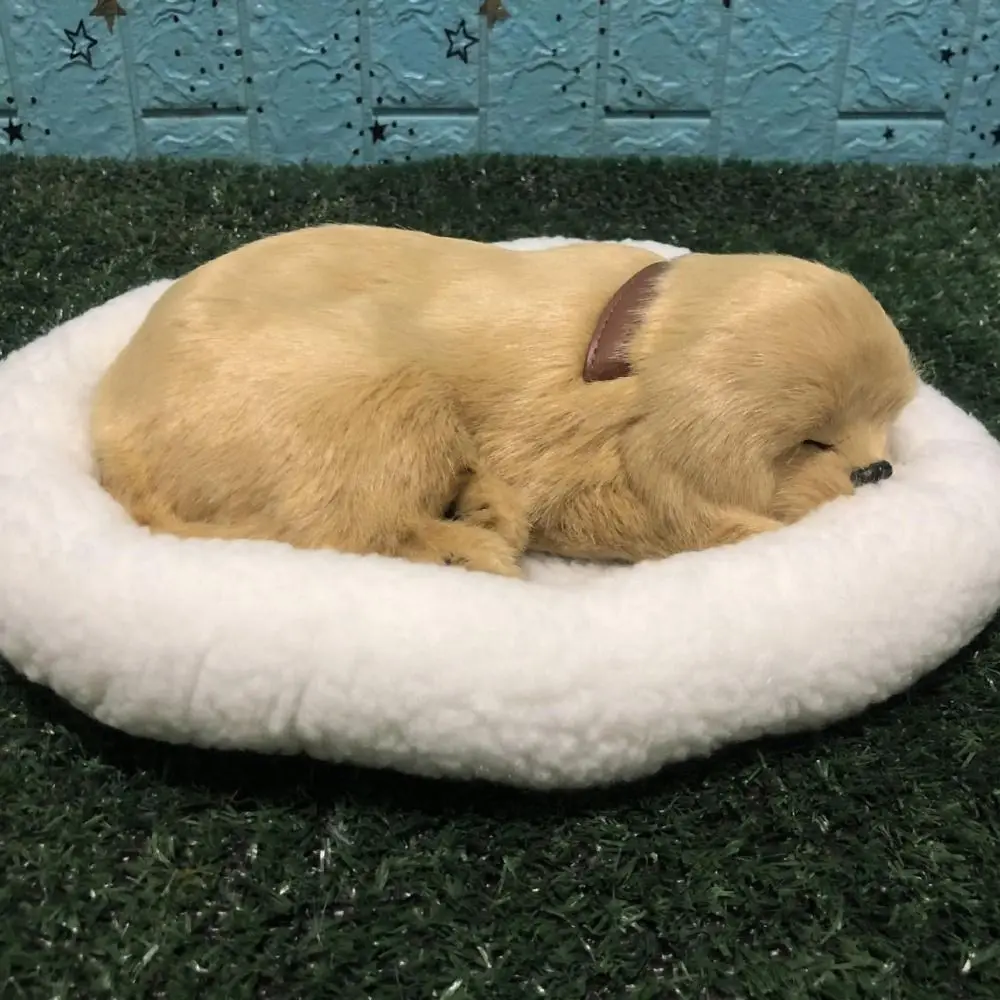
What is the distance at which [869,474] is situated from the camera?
85cm

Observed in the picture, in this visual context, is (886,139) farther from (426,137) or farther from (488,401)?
(488,401)

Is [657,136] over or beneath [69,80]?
beneath

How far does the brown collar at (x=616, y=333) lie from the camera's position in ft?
2.64

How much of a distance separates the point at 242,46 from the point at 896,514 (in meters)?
1.27

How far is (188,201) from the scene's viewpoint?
153cm

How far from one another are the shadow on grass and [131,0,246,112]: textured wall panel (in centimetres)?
118

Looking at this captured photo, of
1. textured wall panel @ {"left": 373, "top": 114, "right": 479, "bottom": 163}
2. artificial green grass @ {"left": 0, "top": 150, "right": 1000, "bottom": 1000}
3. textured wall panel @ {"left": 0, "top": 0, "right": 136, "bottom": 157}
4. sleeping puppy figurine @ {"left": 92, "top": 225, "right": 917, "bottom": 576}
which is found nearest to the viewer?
artificial green grass @ {"left": 0, "top": 150, "right": 1000, "bottom": 1000}

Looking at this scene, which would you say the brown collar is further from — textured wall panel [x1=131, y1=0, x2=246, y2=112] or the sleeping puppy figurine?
textured wall panel [x1=131, y1=0, x2=246, y2=112]

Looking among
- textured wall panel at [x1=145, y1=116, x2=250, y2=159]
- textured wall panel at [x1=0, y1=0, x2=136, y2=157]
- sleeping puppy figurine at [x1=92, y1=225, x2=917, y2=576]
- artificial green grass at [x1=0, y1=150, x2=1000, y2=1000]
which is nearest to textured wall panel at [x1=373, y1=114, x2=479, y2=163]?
textured wall panel at [x1=145, y1=116, x2=250, y2=159]

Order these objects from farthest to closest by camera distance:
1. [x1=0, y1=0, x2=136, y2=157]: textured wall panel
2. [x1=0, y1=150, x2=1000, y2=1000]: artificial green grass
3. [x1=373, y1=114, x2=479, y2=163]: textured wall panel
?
1. [x1=373, y1=114, x2=479, y2=163]: textured wall panel
2. [x1=0, y1=0, x2=136, y2=157]: textured wall panel
3. [x1=0, y1=150, x2=1000, y2=1000]: artificial green grass

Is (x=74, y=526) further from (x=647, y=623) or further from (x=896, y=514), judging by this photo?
(x=896, y=514)

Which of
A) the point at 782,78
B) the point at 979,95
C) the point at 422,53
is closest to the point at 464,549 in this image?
the point at 422,53

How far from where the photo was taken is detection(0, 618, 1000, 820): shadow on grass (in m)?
0.71

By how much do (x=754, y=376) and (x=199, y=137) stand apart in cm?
121
